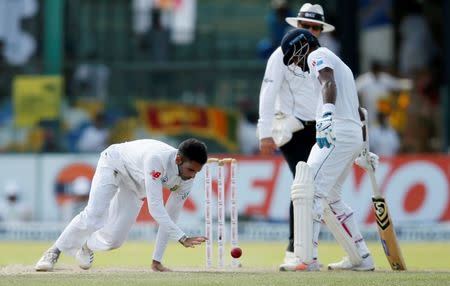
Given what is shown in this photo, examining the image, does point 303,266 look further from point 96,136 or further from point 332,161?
point 96,136

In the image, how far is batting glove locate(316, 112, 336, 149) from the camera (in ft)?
31.7

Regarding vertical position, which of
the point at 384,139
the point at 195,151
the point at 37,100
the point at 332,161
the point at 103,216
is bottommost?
the point at 384,139

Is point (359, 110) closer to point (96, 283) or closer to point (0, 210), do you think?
point (96, 283)

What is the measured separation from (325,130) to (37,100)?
29.3 ft

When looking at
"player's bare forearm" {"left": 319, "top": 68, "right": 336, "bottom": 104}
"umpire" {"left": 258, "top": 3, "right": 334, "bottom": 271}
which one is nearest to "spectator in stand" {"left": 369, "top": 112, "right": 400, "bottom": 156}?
"umpire" {"left": 258, "top": 3, "right": 334, "bottom": 271}

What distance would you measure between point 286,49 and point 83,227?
1994mm

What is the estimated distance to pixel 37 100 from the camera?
18031 mm

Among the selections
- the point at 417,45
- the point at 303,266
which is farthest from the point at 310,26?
the point at 417,45

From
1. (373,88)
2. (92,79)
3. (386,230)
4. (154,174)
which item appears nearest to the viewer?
(154,174)

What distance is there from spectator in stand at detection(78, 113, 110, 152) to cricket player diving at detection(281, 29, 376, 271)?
7.97 metres

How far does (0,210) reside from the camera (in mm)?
17172

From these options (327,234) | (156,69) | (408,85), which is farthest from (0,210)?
(408,85)

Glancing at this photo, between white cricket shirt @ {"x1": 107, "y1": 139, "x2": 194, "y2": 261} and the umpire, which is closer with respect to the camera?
white cricket shirt @ {"x1": 107, "y1": 139, "x2": 194, "y2": 261}

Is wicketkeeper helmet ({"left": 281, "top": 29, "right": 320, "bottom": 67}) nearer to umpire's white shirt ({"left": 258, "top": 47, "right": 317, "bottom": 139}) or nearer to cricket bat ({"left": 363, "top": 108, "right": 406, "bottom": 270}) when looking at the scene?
umpire's white shirt ({"left": 258, "top": 47, "right": 317, "bottom": 139})
